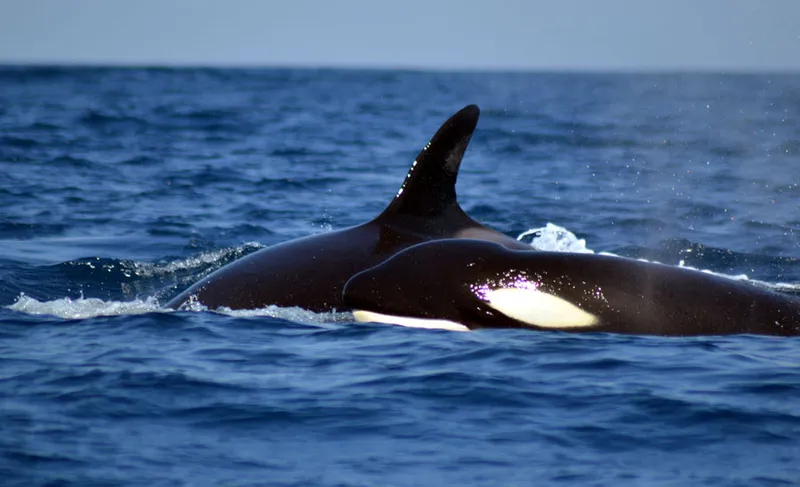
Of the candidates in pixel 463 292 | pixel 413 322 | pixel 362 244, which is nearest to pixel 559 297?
pixel 463 292

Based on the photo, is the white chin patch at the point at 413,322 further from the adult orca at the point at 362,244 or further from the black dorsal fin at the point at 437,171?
the black dorsal fin at the point at 437,171

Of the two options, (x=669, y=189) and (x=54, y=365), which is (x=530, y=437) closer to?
(x=54, y=365)

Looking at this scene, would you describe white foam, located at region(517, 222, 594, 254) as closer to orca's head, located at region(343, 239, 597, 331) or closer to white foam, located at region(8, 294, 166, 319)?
orca's head, located at region(343, 239, 597, 331)

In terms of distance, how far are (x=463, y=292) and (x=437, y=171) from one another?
176cm

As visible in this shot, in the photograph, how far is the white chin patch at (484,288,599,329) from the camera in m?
10.2

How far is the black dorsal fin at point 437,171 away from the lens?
37.3 ft

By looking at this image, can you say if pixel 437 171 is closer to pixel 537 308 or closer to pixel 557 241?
pixel 537 308

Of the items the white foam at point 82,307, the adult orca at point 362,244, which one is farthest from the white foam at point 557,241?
the white foam at point 82,307

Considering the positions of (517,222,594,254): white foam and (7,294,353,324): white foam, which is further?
(517,222,594,254): white foam

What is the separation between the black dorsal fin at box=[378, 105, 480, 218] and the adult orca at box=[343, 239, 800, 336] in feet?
4.47

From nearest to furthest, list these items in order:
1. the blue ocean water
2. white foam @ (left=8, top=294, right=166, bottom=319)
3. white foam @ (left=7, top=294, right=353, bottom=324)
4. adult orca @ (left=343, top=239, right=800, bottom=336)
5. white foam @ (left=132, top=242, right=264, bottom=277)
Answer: the blue ocean water < adult orca @ (left=343, top=239, right=800, bottom=336) < white foam @ (left=7, top=294, right=353, bottom=324) < white foam @ (left=8, top=294, right=166, bottom=319) < white foam @ (left=132, top=242, right=264, bottom=277)

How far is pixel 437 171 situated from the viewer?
11547 mm

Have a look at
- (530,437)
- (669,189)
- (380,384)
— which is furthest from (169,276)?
(669,189)

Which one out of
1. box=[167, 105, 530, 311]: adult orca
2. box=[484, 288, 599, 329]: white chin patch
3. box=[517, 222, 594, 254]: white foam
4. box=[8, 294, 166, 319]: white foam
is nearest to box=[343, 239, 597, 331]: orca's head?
box=[484, 288, 599, 329]: white chin patch
